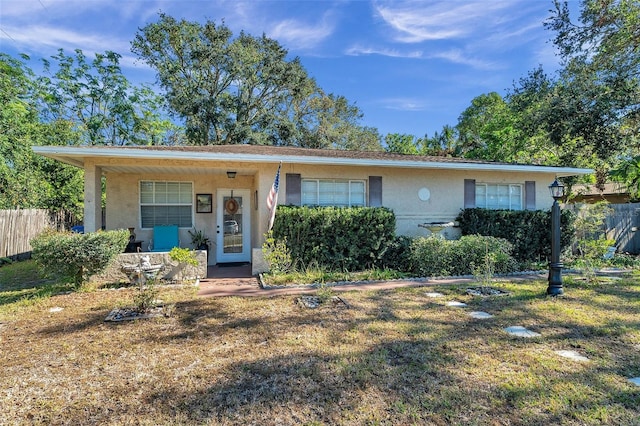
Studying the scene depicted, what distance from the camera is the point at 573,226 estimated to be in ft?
32.9

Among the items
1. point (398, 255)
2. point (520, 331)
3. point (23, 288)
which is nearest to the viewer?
point (520, 331)

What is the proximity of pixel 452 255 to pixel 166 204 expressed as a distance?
26.7 feet

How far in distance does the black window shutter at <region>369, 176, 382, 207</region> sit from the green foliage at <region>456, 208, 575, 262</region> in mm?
2816

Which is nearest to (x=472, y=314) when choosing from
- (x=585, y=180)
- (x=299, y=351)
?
(x=299, y=351)

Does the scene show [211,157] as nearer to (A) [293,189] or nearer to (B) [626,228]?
(A) [293,189]

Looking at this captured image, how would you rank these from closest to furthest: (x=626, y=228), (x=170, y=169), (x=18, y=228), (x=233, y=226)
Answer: (x=170, y=169) < (x=233, y=226) < (x=18, y=228) < (x=626, y=228)

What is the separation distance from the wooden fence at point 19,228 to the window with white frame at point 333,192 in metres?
9.60

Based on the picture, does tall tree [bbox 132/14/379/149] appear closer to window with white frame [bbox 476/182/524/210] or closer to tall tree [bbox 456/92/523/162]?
tall tree [bbox 456/92/523/162]

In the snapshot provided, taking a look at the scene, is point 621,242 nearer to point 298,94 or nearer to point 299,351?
point 299,351

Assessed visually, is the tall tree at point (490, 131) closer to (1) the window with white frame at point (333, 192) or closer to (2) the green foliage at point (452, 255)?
(2) the green foliage at point (452, 255)

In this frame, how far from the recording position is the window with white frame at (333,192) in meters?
9.45

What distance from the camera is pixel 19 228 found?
11430 mm

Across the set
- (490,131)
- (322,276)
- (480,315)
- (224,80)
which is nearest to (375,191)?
(322,276)

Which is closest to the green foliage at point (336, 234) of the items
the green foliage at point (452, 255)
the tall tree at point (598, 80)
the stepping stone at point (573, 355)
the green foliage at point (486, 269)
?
the green foliage at point (452, 255)
